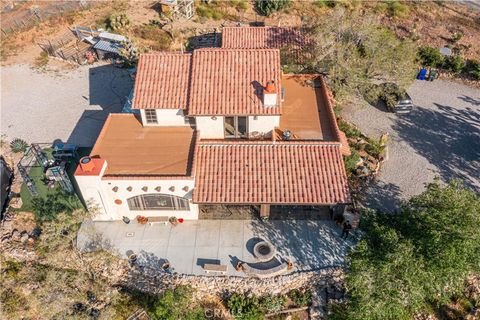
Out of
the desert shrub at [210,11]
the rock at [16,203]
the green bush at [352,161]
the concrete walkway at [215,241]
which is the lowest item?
the concrete walkway at [215,241]

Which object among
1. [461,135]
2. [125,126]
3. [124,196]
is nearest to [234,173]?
[124,196]

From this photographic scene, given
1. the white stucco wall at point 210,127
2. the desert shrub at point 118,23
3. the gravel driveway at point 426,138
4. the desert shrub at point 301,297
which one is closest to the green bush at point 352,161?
the gravel driveway at point 426,138

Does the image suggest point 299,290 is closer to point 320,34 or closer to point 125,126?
point 125,126

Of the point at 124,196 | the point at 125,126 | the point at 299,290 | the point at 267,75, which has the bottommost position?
the point at 299,290

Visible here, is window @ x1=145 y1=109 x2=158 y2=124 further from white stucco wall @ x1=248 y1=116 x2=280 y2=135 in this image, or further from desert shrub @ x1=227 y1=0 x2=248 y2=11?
desert shrub @ x1=227 y1=0 x2=248 y2=11

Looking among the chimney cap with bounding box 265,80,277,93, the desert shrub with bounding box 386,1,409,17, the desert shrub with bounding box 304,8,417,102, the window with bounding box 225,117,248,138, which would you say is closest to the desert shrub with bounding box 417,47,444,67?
the desert shrub with bounding box 386,1,409,17

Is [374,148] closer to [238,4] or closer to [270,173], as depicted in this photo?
[270,173]

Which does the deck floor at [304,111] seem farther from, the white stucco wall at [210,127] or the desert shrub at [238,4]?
the desert shrub at [238,4]
